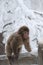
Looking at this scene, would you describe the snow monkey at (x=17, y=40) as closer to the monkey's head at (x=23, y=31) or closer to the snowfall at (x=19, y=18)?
the monkey's head at (x=23, y=31)

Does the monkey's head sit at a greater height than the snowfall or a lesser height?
greater

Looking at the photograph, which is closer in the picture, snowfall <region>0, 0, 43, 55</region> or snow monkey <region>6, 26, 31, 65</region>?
snow monkey <region>6, 26, 31, 65</region>

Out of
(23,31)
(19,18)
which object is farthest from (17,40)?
(19,18)

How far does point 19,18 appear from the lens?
274 inches

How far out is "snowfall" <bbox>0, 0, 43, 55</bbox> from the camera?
668 cm

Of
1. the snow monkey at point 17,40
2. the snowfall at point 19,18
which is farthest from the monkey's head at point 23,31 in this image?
the snowfall at point 19,18

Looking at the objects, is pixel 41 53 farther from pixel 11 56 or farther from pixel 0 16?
pixel 0 16

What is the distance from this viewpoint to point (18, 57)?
2.81 m

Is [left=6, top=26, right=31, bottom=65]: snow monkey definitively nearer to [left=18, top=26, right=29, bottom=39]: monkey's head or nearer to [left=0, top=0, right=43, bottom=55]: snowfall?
[left=18, top=26, right=29, bottom=39]: monkey's head

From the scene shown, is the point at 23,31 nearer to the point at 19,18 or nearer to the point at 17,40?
the point at 17,40

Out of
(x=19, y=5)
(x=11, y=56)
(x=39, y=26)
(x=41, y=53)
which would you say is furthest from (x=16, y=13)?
(x=41, y=53)

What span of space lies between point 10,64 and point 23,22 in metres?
3.93

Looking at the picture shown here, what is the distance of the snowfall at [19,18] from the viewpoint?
6.68m

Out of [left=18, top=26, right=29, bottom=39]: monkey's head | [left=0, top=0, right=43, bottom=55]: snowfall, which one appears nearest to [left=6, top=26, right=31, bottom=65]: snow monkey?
[left=18, top=26, right=29, bottom=39]: monkey's head
